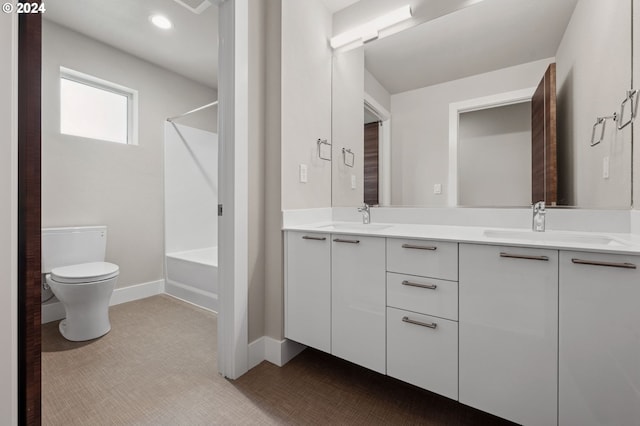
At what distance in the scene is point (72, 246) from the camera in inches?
92.5

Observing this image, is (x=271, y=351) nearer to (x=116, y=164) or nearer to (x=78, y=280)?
(x=78, y=280)

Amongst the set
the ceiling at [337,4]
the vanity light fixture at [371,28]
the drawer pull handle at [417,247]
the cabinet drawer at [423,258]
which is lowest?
the cabinet drawer at [423,258]

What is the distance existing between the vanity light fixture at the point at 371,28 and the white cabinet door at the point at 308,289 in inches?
59.2

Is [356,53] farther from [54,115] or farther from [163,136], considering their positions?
[54,115]

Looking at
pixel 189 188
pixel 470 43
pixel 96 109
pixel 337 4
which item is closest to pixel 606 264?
pixel 470 43

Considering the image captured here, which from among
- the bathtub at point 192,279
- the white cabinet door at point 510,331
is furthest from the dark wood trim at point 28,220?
the bathtub at point 192,279

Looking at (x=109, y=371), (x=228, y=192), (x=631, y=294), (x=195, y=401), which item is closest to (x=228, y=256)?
(x=228, y=192)

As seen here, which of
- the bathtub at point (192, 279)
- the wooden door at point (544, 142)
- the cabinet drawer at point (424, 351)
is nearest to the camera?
the cabinet drawer at point (424, 351)

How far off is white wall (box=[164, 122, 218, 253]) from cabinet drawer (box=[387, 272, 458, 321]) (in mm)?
2654

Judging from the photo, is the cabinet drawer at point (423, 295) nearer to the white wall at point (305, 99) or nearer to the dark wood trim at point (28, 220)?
the white wall at point (305, 99)

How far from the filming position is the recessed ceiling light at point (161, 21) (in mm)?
2332

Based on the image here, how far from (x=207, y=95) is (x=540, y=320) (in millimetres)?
3892

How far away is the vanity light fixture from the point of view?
189 centimetres

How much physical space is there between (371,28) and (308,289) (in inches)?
71.9
